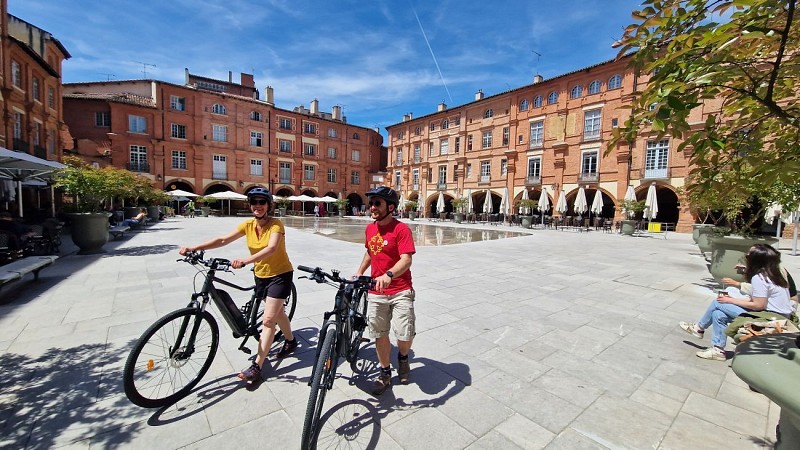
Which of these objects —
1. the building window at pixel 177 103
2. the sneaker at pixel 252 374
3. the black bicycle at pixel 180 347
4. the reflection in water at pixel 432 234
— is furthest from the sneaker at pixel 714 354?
the building window at pixel 177 103

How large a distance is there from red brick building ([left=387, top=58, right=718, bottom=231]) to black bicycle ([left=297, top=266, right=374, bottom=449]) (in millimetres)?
25556

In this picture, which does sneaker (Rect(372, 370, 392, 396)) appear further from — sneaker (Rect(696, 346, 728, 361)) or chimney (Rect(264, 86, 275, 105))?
chimney (Rect(264, 86, 275, 105))

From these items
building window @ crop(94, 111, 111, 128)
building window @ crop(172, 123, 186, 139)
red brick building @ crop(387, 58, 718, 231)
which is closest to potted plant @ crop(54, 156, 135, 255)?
red brick building @ crop(387, 58, 718, 231)

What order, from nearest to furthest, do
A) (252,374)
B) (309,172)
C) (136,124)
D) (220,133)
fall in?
(252,374), (136,124), (220,133), (309,172)

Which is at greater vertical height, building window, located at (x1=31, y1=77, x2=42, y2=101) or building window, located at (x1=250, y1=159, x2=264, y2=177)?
building window, located at (x1=31, y1=77, x2=42, y2=101)

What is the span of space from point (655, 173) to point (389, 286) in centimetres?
2978

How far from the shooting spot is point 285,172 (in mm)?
41375

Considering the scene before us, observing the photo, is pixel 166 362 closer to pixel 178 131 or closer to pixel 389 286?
pixel 389 286

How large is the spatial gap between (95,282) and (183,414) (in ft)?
17.2

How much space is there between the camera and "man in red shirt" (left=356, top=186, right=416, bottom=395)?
282 centimetres

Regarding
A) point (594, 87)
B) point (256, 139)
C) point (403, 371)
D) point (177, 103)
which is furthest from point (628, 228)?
point (177, 103)

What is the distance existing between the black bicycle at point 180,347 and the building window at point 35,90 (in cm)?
2433

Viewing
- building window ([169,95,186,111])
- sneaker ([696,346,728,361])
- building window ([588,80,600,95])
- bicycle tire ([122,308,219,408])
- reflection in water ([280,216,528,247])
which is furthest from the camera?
building window ([169,95,186,111])

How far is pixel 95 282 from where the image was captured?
6.17 meters
